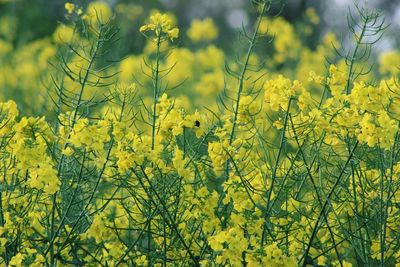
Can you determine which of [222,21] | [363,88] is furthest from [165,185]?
[222,21]

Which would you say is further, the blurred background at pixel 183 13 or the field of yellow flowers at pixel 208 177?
the blurred background at pixel 183 13

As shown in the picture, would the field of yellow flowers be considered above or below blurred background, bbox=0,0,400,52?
below

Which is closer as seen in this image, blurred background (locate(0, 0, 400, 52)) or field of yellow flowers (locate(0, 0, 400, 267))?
field of yellow flowers (locate(0, 0, 400, 267))

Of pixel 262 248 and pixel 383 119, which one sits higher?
pixel 383 119

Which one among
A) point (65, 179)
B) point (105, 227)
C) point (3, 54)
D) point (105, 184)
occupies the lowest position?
point (105, 227)

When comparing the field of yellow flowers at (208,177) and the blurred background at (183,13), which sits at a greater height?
the blurred background at (183,13)

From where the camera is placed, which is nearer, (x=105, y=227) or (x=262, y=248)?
(x=262, y=248)

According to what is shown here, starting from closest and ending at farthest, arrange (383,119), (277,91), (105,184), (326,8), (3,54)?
(383,119)
(277,91)
(105,184)
(3,54)
(326,8)

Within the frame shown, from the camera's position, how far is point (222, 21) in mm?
23547

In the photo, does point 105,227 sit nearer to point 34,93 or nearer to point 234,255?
point 234,255

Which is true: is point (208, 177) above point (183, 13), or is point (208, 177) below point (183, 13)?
below

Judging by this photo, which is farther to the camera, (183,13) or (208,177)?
(183,13)

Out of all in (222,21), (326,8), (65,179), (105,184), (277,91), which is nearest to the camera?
(277,91)

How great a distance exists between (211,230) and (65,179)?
67 centimetres
